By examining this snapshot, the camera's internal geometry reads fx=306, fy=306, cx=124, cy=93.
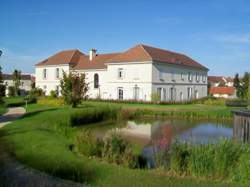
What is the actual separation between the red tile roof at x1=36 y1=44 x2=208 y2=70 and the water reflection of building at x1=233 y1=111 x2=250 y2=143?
26.1m

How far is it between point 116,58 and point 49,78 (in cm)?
1369

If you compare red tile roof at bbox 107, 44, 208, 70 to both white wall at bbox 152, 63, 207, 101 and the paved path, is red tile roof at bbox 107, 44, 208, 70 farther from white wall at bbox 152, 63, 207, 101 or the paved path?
the paved path

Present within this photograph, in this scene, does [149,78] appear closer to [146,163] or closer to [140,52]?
[140,52]

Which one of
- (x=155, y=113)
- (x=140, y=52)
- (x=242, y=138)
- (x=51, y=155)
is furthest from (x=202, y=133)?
(x=140, y=52)

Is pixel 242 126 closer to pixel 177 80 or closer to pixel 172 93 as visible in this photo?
pixel 172 93

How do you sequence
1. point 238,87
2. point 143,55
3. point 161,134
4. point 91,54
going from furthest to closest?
point 238,87 → point 91,54 → point 143,55 → point 161,134

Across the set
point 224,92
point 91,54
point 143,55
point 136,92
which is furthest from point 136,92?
point 224,92

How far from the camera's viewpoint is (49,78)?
160 feet

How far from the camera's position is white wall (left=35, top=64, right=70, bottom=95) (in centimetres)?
4731

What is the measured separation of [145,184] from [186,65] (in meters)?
40.4

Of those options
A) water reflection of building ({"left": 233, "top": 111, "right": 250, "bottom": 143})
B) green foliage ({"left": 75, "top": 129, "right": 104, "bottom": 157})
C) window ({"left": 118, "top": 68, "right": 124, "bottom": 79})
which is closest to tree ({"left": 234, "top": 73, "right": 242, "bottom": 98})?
window ({"left": 118, "top": 68, "right": 124, "bottom": 79})

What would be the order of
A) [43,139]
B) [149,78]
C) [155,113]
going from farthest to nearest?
[149,78] < [155,113] < [43,139]

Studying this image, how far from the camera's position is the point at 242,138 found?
36.4 feet

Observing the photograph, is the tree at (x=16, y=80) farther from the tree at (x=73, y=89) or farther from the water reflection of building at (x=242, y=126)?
the water reflection of building at (x=242, y=126)
